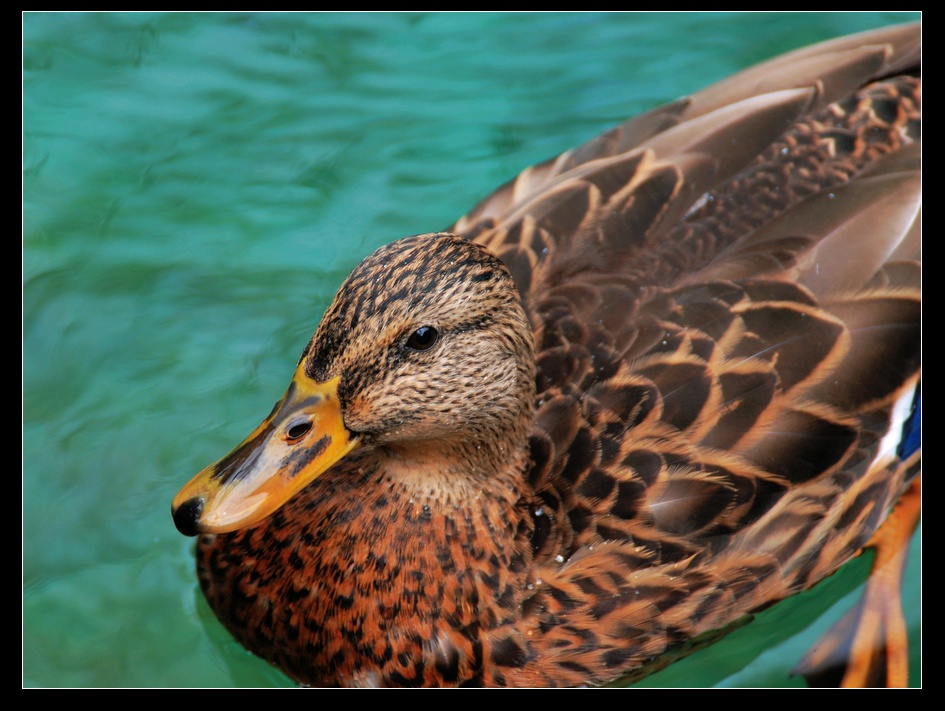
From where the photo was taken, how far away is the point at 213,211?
5.21m

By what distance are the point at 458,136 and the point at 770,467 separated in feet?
9.08

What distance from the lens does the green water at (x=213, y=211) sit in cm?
390

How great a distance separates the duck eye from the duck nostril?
1.12ft

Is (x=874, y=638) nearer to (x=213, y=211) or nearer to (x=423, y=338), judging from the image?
(x=423, y=338)

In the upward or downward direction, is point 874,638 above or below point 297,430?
below

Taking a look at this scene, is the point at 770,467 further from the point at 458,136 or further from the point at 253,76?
the point at 253,76

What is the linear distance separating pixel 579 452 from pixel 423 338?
0.66 metres

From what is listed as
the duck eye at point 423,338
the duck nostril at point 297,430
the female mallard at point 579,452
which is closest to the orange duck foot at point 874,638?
the female mallard at point 579,452

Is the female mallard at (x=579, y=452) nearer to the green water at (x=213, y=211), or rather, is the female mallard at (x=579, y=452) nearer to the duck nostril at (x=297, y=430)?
the duck nostril at (x=297, y=430)

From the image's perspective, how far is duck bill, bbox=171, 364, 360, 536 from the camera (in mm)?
2939

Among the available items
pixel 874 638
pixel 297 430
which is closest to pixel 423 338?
pixel 297 430

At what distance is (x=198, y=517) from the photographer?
2.93 m
